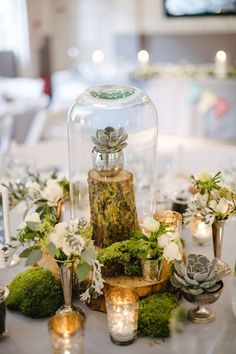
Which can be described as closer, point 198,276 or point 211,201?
point 198,276

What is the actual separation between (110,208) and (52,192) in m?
0.24

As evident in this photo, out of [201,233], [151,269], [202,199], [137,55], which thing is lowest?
[137,55]

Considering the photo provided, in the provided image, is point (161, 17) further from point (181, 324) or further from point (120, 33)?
point (181, 324)

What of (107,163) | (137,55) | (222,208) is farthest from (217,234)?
(137,55)

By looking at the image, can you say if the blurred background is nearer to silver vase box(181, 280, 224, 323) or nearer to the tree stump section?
the tree stump section

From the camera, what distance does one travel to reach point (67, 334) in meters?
1.03

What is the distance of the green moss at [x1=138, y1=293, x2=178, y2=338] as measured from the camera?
1188mm

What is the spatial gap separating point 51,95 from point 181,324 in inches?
225

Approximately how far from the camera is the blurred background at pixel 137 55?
507 centimetres

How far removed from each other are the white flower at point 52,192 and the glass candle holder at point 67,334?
1.81 feet

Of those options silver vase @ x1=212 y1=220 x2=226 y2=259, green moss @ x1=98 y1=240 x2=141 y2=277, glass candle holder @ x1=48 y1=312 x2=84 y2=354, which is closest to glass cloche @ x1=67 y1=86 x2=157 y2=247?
green moss @ x1=98 y1=240 x2=141 y2=277

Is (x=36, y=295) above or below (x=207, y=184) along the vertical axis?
below

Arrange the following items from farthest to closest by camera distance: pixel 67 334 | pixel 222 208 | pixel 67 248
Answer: pixel 222 208
pixel 67 248
pixel 67 334

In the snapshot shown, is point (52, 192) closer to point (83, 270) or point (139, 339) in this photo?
point (83, 270)
